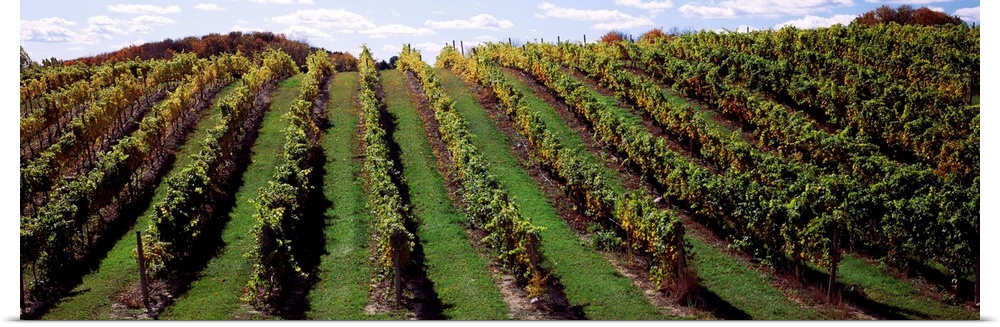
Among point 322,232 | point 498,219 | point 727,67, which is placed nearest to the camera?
point 498,219

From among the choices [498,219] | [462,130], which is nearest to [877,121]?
[462,130]

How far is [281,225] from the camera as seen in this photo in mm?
14562

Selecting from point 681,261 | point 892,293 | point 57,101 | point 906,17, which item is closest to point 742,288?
point 681,261

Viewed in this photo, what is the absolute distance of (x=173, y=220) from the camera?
1443cm

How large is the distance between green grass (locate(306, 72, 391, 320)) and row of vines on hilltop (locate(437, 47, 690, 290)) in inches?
187

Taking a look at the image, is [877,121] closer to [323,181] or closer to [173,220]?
[323,181]

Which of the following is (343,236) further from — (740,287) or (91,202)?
(740,287)

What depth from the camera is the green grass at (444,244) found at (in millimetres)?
12219

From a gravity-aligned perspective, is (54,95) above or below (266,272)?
above

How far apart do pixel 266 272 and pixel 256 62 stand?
32516mm

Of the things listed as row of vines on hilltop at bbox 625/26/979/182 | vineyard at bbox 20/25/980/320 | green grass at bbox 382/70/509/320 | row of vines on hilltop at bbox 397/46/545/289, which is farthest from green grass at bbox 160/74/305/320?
row of vines on hilltop at bbox 625/26/979/182

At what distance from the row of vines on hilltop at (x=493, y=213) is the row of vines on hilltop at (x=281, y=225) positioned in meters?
3.59

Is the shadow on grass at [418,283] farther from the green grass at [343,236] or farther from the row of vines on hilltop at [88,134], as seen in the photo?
the row of vines on hilltop at [88,134]

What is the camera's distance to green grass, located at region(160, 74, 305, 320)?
11.9 m
